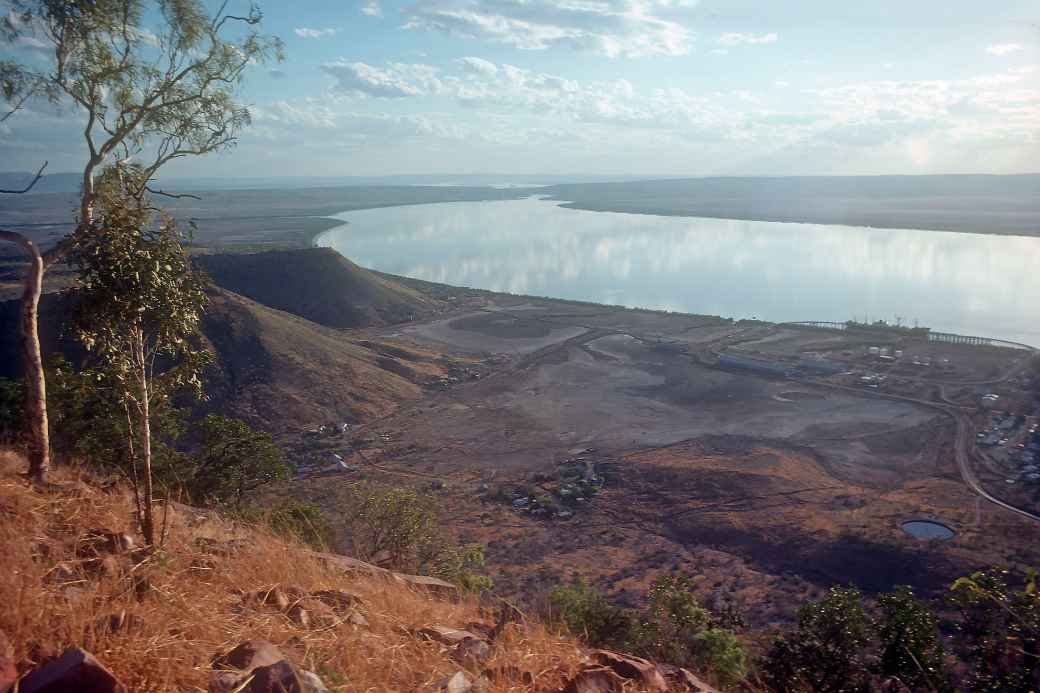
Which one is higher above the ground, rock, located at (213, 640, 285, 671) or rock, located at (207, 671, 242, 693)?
rock, located at (207, 671, 242, 693)

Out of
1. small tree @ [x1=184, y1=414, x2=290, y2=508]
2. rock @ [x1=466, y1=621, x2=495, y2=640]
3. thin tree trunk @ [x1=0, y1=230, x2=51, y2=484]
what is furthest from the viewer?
small tree @ [x1=184, y1=414, x2=290, y2=508]

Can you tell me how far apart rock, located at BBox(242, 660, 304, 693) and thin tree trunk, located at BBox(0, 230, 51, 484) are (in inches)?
137

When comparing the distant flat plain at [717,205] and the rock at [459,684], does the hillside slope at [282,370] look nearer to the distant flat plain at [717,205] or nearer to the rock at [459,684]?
the rock at [459,684]

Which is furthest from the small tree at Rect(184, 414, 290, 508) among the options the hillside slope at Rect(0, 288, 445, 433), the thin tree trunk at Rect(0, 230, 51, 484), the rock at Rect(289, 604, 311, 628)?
the hillside slope at Rect(0, 288, 445, 433)

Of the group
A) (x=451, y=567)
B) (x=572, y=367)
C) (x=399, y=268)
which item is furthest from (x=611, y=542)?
(x=399, y=268)

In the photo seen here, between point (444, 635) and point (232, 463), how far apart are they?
8007mm

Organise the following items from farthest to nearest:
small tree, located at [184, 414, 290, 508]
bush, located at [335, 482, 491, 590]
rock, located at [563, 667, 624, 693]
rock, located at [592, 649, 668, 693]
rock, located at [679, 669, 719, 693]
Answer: small tree, located at [184, 414, 290, 508] < bush, located at [335, 482, 491, 590] < rock, located at [679, 669, 719, 693] < rock, located at [592, 649, 668, 693] < rock, located at [563, 667, 624, 693]

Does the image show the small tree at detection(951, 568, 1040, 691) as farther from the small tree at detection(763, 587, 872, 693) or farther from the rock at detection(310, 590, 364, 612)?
the rock at detection(310, 590, 364, 612)

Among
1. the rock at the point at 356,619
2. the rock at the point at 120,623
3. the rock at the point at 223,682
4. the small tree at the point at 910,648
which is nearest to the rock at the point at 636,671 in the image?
the rock at the point at 356,619

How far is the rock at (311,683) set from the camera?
2.90m

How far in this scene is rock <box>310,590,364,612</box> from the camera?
4.17 metres

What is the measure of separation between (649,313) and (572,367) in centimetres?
1418

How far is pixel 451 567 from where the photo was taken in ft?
29.1

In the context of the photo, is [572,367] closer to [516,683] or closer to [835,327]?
[835,327]
